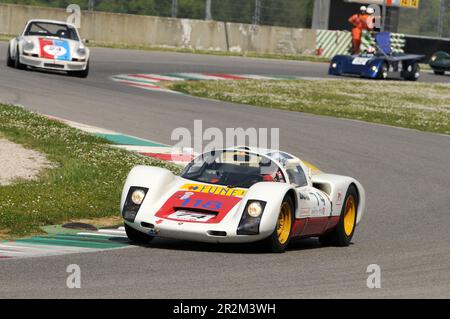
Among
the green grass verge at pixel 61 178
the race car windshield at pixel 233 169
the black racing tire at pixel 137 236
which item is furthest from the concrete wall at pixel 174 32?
the black racing tire at pixel 137 236

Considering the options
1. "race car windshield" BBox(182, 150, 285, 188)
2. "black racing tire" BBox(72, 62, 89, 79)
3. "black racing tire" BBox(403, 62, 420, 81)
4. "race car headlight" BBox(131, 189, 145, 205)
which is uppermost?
"race car windshield" BBox(182, 150, 285, 188)

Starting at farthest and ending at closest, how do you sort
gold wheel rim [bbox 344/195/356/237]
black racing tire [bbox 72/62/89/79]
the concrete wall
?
the concrete wall < black racing tire [bbox 72/62/89/79] < gold wheel rim [bbox 344/195/356/237]

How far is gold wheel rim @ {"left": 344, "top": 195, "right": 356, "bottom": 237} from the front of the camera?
11.3m

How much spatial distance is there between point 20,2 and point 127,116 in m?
19.3

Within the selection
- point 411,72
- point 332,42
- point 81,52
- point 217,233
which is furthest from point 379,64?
point 217,233

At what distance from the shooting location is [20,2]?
37.9 metres

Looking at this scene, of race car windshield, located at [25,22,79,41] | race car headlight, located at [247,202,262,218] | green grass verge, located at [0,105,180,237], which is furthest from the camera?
race car windshield, located at [25,22,79,41]

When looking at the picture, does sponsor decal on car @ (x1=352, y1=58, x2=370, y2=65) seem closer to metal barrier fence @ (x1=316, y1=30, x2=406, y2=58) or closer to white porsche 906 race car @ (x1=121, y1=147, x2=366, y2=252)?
metal barrier fence @ (x1=316, y1=30, x2=406, y2=58)

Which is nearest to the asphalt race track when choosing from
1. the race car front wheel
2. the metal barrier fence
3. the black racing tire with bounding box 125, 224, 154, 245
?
the black racing tire with bounding box 125, 224, 154, 245

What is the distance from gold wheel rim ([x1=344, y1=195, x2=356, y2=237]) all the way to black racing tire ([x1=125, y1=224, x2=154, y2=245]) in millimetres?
2240

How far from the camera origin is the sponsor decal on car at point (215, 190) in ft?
33.0
